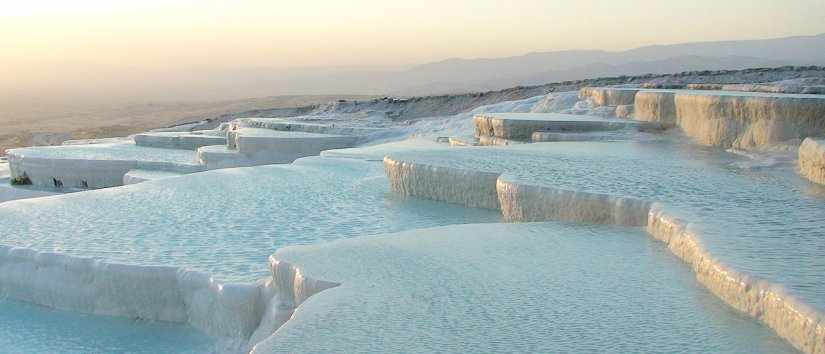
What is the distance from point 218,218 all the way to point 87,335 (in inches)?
60.2

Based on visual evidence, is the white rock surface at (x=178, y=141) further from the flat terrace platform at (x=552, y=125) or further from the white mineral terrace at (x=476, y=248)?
the flat terrace platform at (x=552, y=125)

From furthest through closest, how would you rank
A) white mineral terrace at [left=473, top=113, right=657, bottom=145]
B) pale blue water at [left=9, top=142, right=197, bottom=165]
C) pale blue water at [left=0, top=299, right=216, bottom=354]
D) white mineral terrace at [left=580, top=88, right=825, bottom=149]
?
1. pale blue water at [left=9, top=142, right=197, bottom=165]
2. white mineral terrace at [left=473, top=113, right=657, bottom=145]
3. white mineral terrace at [left=580, top=88, right=825, bottom=149]
4. pale blue water at [left=0, top=299, right=216, bottom=354]

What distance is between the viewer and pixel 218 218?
233 inches

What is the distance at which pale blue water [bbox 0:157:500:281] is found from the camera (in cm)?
503

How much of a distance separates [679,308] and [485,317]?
2.44 ft

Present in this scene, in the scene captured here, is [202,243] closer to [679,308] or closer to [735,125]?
[679,308]

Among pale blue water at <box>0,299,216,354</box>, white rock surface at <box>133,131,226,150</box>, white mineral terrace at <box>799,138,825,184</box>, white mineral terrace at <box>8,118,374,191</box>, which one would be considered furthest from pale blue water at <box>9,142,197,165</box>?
white mineral terrace at <box>799,138,825,184</box>

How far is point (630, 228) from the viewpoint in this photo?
4.61 meters

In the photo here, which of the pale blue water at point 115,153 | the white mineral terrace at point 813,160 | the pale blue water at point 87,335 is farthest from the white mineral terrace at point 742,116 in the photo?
the pale blue water at point 115,153

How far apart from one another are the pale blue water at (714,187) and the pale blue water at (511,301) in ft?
0.82

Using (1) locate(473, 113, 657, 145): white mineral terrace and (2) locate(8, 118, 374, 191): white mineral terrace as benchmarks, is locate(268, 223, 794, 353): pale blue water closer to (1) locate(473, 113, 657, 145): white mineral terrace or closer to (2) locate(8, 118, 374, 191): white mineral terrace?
(1) locate(473, 113, 657, 145): white mineral terrace

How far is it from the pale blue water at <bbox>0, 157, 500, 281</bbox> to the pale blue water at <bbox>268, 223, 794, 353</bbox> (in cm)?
89

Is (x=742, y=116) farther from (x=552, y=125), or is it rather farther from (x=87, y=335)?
(x=87, y=335)

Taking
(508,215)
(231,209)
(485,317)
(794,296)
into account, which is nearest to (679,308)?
(794,296)
